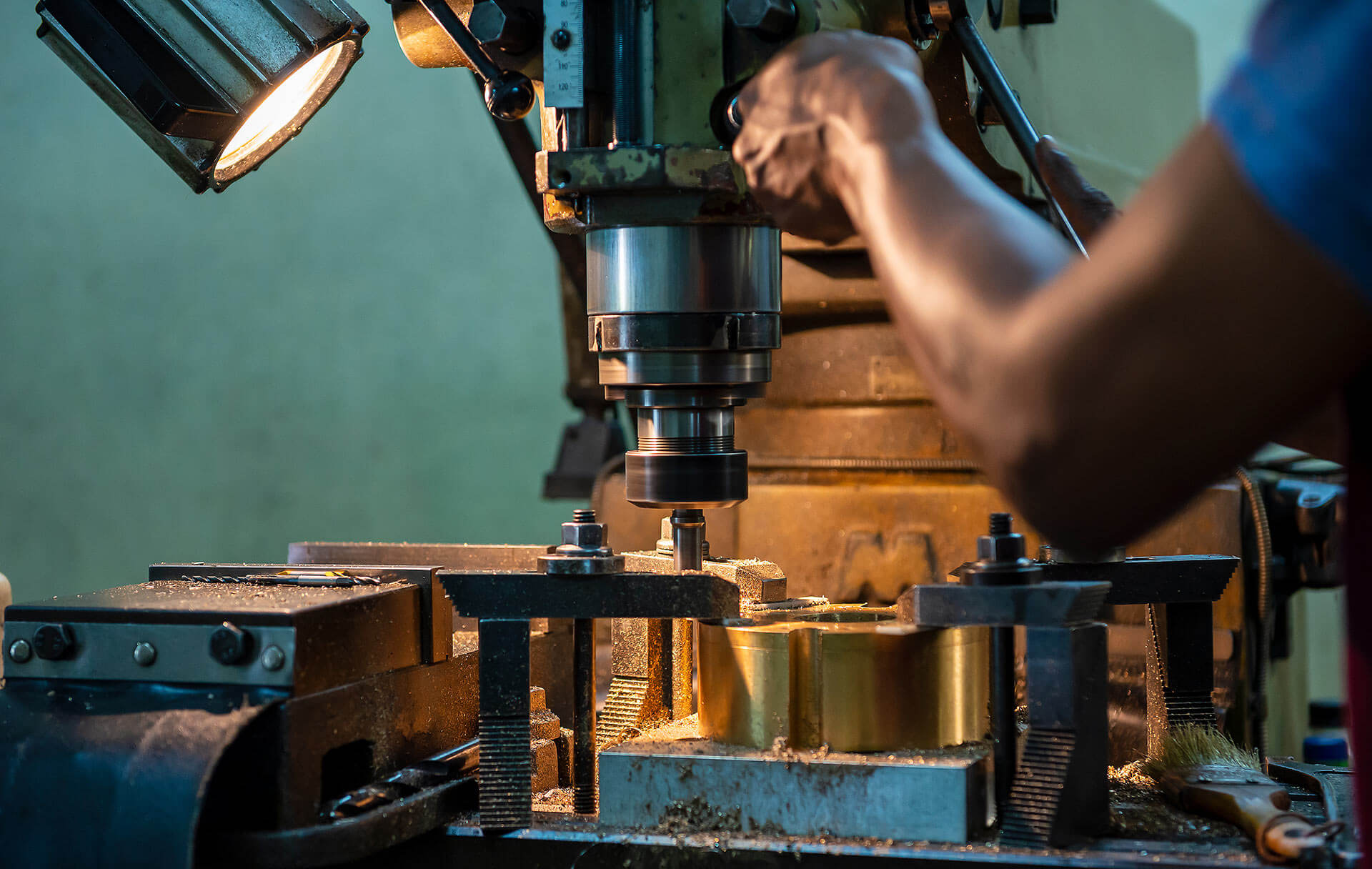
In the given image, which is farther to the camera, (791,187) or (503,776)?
(503,776)

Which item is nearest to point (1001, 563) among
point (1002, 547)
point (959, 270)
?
point (1002, 547)

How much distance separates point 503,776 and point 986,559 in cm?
33

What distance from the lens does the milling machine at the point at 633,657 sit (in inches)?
29.3

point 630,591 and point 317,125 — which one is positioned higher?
point 317,125

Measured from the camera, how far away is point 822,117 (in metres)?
0.55

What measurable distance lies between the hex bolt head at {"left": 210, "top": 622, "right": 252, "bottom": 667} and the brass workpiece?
0.96ft

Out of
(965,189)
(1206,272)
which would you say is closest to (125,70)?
(965,189)

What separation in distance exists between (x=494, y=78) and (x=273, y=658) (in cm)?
42

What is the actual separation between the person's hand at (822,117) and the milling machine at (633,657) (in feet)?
0.75

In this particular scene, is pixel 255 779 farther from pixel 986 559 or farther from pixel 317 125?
pixel 317 125

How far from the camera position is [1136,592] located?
87cm

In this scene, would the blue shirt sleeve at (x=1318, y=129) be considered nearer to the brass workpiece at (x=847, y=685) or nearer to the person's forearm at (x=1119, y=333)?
the person's forearm at (x=1119, y=333)

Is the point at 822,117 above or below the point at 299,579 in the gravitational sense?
above

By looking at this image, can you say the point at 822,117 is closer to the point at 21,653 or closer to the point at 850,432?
the point at 21,653
